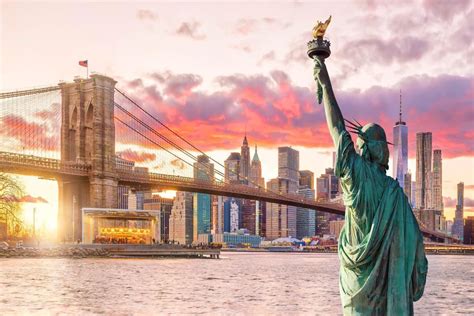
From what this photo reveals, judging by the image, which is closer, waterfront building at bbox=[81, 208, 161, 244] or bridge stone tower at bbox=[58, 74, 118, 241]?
waterfront building at bbox=[81, 208, 161, 244]

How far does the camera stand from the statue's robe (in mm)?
4785

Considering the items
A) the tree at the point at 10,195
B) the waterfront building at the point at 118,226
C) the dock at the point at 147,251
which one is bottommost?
the dock at the point at 147,251

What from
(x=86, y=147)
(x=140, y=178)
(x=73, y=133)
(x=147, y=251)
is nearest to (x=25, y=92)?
(x=73, y=133)

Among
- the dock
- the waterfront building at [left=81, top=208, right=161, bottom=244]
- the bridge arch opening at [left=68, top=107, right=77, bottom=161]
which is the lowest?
the dock

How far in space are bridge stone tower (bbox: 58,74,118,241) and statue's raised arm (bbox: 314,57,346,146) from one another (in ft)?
202

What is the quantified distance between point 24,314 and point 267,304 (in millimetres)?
8530

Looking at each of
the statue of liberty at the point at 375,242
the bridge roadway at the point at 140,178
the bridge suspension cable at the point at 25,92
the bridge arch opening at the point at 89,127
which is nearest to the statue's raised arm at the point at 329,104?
the statue of liberty at the point at 375,242

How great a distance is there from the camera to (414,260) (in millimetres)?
4902

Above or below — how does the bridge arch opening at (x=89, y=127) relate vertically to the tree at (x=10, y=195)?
above

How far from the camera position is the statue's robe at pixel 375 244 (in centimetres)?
479

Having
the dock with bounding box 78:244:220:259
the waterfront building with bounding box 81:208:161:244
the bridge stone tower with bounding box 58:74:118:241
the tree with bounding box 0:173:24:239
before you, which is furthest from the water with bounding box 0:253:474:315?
the bridge stone tower with bounding box 58:74:118:241

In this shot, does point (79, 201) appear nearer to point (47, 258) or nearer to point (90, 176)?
point (90, 176)

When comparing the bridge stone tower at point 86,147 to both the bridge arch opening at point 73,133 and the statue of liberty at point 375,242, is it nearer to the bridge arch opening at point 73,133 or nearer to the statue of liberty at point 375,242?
the bridge arch opening at point 73,133

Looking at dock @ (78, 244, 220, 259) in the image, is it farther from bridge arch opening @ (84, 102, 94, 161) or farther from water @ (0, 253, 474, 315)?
water @ (0, 253, 474, 315)
